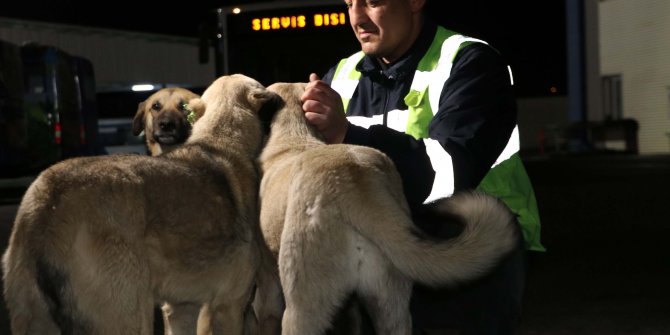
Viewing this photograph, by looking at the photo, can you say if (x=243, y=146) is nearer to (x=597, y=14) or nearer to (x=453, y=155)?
(x=453, y=155)

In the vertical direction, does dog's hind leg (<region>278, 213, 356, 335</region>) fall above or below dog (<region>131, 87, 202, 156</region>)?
below

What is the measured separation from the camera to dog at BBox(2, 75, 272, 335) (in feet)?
14.4

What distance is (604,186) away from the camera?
909 inches

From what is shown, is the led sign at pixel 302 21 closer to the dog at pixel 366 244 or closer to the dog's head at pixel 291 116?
the dog's head at pixel 291 116

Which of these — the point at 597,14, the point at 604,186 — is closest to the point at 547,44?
the point at 597,14

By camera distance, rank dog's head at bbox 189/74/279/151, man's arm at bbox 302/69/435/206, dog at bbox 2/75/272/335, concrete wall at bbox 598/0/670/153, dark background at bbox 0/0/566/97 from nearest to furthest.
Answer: dog at bbox 2/75/272/335 < man's arm at bbox 302/69/435/206 < dog's head at bbox 189/74/279/151 < concrete wall at bbox 598/0/670/153 < dark background at bbox 0/0/566/97

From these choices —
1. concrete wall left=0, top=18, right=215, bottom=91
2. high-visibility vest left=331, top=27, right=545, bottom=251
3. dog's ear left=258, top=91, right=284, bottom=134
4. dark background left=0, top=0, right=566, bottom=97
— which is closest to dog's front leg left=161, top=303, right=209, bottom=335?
dog's ear left=258, top=91, right=284, bottom=134

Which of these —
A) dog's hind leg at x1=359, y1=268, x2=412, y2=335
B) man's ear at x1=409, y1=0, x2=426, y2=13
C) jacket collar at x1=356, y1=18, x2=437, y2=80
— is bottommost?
dog's hind leg at x1=359, y1=268, x2=412, y2=335

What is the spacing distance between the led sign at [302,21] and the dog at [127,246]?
43.4 feet

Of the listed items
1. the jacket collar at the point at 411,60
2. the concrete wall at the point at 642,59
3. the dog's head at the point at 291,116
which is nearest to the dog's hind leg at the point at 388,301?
the dog's head at the point at 291,116

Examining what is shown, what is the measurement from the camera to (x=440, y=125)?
482 centimetres

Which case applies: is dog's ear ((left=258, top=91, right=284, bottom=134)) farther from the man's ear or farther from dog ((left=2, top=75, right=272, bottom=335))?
A: the man's ear

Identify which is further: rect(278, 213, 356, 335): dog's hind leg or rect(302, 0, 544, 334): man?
rect(302, 0, 544, 334): man

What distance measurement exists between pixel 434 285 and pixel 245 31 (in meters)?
14.4
